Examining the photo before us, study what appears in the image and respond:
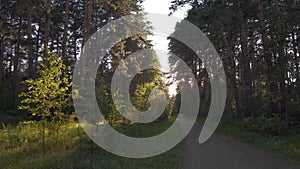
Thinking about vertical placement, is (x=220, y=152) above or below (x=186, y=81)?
below

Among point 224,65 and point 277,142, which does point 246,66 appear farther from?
point 277,142

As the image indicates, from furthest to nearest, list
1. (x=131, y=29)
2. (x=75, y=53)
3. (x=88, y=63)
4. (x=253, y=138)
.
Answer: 1. (x=75, y=53)
2. (x=131, y=29)
3. (x=88, y=63)
4. (x=253, y=138)

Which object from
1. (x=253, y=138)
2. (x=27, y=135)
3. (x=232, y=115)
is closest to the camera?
(x=27, y=135)

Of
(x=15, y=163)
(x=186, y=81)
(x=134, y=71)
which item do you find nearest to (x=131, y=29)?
Result: (x=134, y=71)

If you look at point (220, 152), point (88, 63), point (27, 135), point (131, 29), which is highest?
point (131, 29)

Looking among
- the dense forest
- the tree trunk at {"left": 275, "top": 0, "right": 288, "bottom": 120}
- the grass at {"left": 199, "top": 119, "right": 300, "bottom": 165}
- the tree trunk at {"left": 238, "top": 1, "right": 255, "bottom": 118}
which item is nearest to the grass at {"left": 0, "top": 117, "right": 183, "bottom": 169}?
the dense forest

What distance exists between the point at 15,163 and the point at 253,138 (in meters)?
11.1

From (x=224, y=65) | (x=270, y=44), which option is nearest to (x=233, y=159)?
(x=270, y=44)

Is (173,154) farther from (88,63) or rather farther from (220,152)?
(88,63)

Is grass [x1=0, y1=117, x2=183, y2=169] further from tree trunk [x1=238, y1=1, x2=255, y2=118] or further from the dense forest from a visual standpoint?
tree trunk [x1=238, y1=1, x2=255, y2=118]

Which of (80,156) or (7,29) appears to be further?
(7,29)

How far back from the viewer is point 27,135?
41.8 ft

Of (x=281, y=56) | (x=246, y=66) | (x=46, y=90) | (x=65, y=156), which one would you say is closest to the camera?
(x=65, y=156)

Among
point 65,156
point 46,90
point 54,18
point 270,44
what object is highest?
point 54,18
